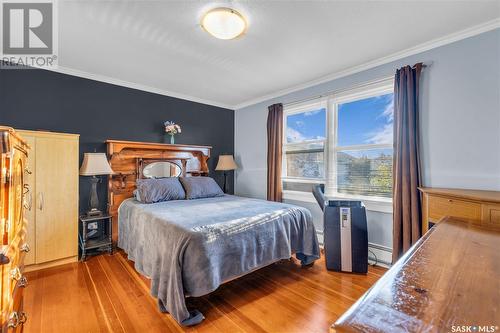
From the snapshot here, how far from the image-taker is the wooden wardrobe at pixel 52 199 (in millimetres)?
2504

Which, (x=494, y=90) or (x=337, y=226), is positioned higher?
(x=494, y=90)

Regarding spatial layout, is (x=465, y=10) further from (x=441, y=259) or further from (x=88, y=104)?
(x=88, y=104)

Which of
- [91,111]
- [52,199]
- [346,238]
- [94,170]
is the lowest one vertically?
[346,238]

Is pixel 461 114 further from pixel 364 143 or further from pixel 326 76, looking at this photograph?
pixel 326 76

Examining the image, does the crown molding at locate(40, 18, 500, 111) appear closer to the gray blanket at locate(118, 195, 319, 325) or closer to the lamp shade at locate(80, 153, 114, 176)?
the lamp shade at locate(80, 153, 114, 176)

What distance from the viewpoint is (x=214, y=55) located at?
2.60 metres

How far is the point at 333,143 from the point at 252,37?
181 centimetres

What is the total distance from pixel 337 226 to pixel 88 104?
11.8ft

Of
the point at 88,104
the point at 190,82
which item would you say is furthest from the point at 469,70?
the point at 88,104

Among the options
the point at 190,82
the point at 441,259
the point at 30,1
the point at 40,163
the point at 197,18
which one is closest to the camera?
the point at 441,259

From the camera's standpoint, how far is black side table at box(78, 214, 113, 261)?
283cm

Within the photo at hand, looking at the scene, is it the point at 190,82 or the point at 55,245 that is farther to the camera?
the point at 190,82

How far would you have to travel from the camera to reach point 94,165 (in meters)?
2.86

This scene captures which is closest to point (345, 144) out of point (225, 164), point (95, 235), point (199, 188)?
point (225, 164)
